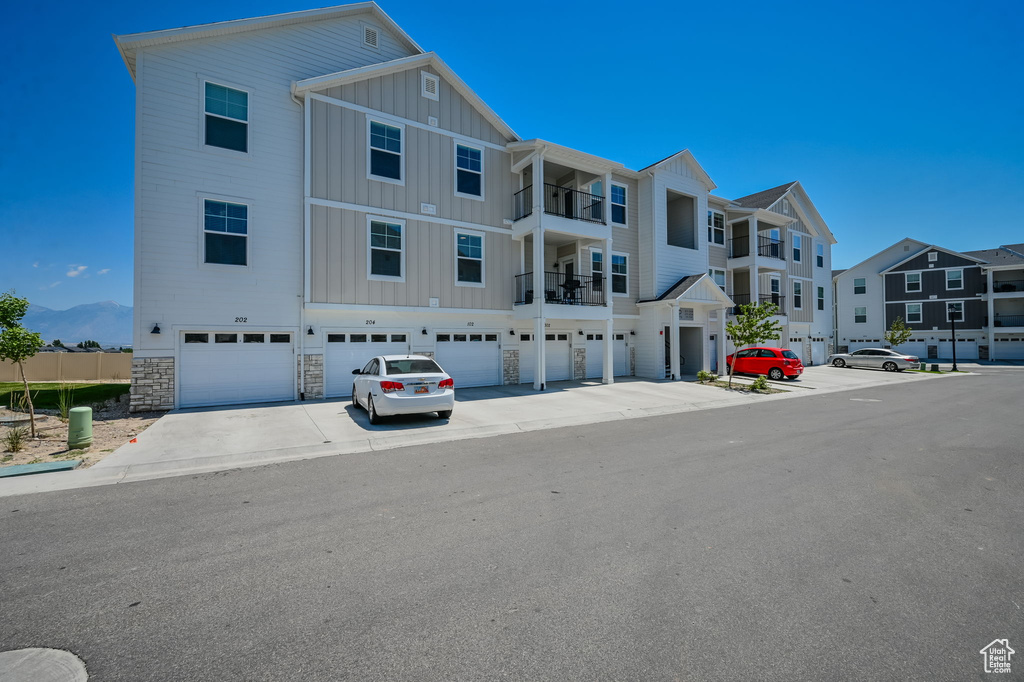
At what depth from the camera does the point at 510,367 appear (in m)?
18.2

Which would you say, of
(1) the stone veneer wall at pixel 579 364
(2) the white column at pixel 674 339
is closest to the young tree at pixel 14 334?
(1) the stone veneer wall at pixel 579 364

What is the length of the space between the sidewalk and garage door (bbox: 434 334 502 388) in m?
0.73

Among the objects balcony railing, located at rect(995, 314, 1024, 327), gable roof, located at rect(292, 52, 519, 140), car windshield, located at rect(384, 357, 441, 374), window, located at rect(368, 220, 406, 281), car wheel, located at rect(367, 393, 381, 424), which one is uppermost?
gable roof, located at rect(292, 52, 519, 140)

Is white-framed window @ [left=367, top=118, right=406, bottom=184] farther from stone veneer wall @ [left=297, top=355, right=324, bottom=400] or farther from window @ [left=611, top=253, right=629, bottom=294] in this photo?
window @ [left=611, top=253, right=629, bottom=294]

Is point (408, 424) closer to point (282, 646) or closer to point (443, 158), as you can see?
point (282, 646)

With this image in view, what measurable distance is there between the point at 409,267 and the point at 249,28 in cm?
845

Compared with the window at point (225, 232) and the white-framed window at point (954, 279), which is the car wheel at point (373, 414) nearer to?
the window at point (225, 232)

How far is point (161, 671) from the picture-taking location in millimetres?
2643

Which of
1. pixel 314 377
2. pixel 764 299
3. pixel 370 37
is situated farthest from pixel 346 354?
pixel 764 299

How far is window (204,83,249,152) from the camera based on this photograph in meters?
13.3

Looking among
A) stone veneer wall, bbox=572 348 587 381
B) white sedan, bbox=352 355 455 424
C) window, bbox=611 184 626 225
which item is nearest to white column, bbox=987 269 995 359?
window, bbox=611 184 626 225

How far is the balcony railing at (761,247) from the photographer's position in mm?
27219

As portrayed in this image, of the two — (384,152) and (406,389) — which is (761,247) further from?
(406,389)

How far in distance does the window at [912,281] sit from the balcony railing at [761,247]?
22.2m
